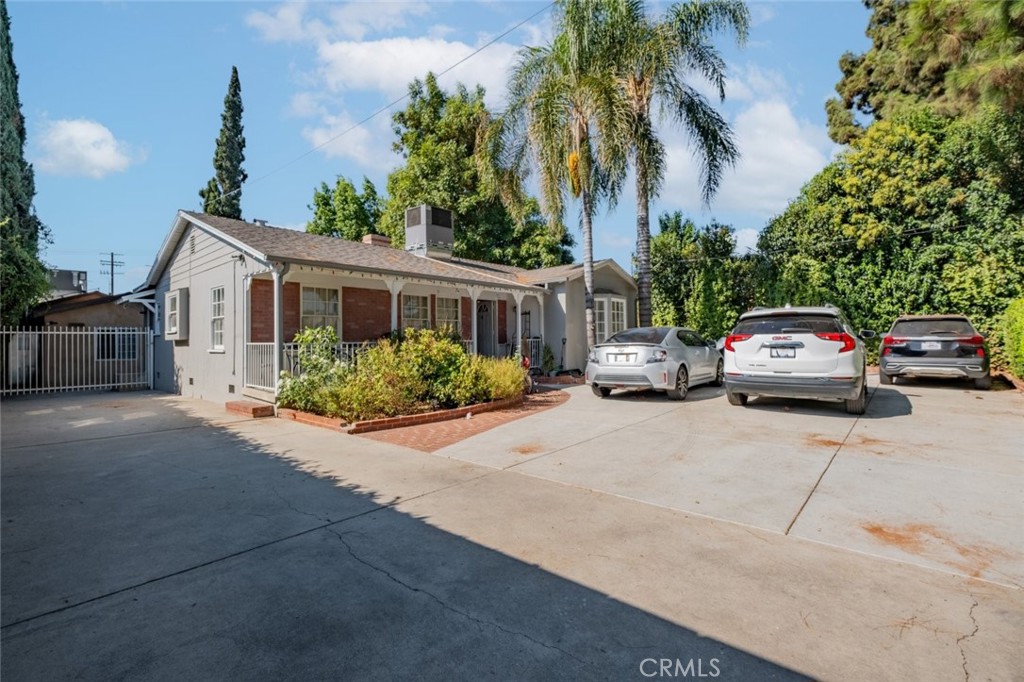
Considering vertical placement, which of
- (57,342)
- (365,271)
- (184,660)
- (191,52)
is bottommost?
(184,660)

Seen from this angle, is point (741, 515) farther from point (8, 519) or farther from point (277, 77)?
point (277, 77)

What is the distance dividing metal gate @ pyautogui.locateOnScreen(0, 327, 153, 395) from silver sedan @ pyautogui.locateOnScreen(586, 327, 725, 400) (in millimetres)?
15410

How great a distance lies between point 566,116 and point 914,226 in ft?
37.8

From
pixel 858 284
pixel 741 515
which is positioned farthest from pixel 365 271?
pixel 858 284

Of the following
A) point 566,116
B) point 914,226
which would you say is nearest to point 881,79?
point 914,226

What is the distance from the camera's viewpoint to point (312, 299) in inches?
488

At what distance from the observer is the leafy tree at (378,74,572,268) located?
2597 cm

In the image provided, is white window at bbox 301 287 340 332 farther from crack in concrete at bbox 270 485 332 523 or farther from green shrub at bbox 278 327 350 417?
crack in concrete at bbox 270 485 332 523

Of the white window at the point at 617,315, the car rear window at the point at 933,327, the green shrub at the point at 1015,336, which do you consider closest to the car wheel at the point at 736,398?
the car rear window at the point at 933,327

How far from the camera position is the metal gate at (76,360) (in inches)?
587

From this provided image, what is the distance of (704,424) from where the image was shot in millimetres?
7656

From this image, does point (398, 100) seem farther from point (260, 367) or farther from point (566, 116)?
point (260, 367)

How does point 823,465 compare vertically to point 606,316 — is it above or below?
below

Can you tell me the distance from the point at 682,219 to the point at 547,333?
50.9 ft
